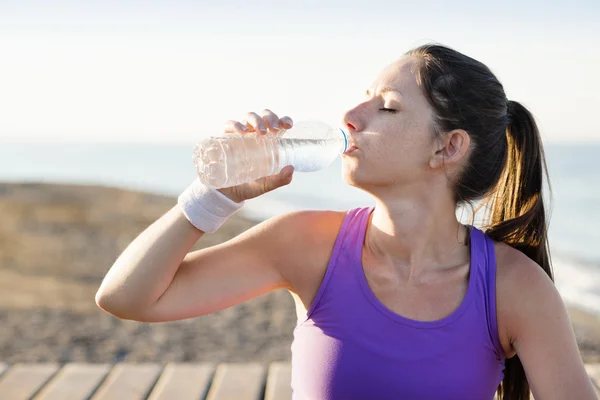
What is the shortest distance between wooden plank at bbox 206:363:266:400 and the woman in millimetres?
822

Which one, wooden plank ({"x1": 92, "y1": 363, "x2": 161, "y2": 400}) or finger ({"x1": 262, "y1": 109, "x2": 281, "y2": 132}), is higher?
finger ({"x1": 262, "y1": 109, "x2": 281, "y2": 132})

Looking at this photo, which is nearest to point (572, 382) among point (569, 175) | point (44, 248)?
point (44, 248)

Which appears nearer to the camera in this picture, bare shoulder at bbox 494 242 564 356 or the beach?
bare shoulder at bbox 494 242 564 356

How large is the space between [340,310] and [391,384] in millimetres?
236

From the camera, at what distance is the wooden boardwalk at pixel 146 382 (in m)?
3.04

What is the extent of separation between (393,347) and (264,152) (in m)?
0.62

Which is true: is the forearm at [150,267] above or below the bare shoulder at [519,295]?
above

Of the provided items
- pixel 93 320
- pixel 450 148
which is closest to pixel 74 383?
pixel 450 148

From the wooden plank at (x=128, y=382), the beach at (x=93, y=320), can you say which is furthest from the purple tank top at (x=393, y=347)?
the beach at (x=93, y=320)

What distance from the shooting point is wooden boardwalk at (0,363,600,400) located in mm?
3043

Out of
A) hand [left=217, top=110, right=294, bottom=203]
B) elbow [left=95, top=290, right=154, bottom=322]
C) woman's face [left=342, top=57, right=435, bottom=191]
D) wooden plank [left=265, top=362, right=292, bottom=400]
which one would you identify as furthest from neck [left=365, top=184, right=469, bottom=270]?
wooden plank [left=265, top=362, right=292, bottom=400]

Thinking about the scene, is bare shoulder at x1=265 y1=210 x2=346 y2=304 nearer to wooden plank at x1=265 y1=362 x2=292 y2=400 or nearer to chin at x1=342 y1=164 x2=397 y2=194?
chin at x1=342 y1=164 x2=397 y2=194

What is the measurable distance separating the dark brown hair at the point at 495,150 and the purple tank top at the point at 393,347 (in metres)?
0.23

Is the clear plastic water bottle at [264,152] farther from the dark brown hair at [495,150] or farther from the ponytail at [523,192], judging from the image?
the ponytail at [523,192]
